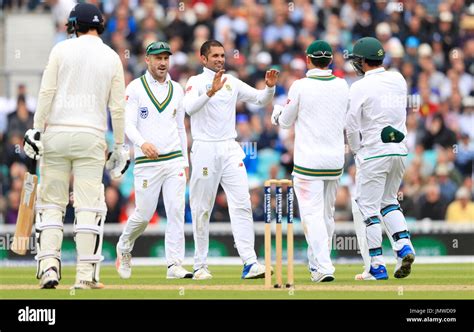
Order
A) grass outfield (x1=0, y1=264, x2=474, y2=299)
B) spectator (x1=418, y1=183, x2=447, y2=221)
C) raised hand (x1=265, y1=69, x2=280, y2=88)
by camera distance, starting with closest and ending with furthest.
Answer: grass outfield (x1=0, y1=264, x2=474, y2=299), raised hand (x1=265, y1=69, x2=280, y2=88), spectator (x1=418, y1=183, x2=447, y2=221)

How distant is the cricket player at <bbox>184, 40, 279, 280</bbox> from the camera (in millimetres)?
13094

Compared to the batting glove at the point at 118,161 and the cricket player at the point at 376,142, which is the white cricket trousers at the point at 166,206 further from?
the batting glove at the point at 118,161

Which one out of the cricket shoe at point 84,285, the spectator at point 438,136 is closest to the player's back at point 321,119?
the cricket shoe at point 84,285

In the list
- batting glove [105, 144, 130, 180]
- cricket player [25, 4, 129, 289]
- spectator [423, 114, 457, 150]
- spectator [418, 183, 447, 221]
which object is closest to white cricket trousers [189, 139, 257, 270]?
batting glove [105, 144, 130, 180]

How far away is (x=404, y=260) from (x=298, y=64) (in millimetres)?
9592

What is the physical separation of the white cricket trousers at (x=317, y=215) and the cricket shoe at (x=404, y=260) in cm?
71

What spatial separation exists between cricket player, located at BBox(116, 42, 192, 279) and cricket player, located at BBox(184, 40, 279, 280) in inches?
8.7

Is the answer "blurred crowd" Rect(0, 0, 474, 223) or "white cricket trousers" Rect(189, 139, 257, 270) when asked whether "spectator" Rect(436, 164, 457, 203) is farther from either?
"white cricket trousers" Rect(189, 139, 257, 270)

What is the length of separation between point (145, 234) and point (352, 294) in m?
7.60

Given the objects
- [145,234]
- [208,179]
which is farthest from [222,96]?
[145,234]

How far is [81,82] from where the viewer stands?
11.1m
